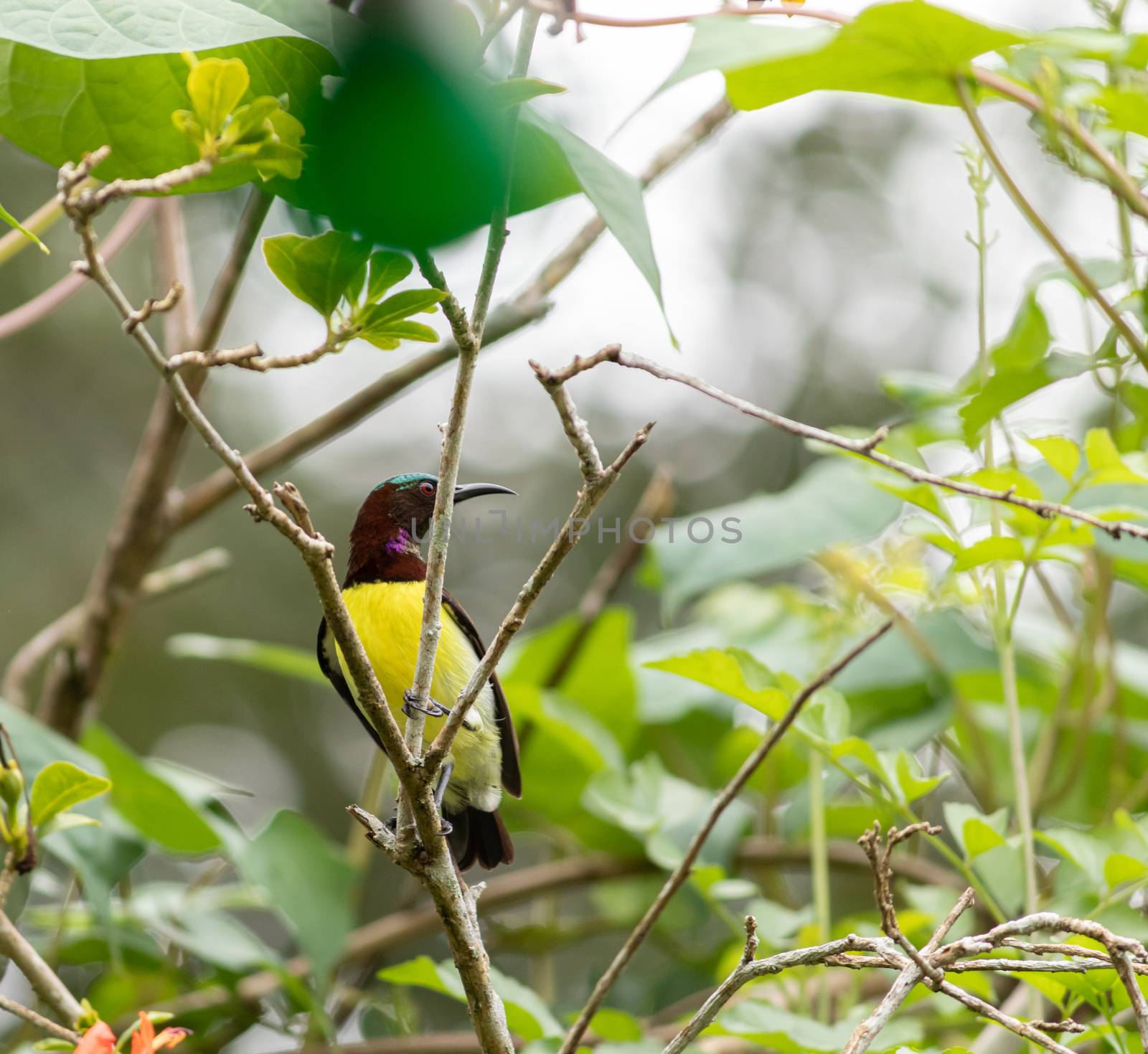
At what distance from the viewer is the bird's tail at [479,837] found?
8.21 ft

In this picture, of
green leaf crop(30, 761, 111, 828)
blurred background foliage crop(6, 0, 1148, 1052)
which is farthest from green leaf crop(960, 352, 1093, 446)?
green leaf crop(30, 761, 111, 828)

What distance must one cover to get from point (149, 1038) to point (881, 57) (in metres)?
1.64

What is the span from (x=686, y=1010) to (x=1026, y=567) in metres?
1.43

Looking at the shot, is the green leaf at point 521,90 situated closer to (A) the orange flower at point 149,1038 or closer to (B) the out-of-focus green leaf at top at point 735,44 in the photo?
(B) the out-of-focus green leaf at top at point 735,44

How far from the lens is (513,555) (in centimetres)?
727

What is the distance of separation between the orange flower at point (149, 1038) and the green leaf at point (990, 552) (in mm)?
1257

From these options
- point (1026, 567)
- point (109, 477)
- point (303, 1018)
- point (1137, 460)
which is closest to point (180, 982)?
point (303, 1018)

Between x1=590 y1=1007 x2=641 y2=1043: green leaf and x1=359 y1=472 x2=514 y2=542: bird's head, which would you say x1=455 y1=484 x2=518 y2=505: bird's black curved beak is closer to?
x1=359 y1=472 x2=514 y2=542: bird's head

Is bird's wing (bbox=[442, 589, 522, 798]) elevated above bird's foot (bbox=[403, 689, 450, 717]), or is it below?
below

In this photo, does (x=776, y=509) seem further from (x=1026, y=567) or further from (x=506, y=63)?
(x=506, y=63)

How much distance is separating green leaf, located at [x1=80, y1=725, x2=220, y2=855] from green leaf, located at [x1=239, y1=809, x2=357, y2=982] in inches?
4.9

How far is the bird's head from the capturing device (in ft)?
7.22

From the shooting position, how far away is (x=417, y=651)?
2148mm

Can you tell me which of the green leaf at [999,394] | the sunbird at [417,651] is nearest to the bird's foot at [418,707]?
the sunbird at [417,651]
